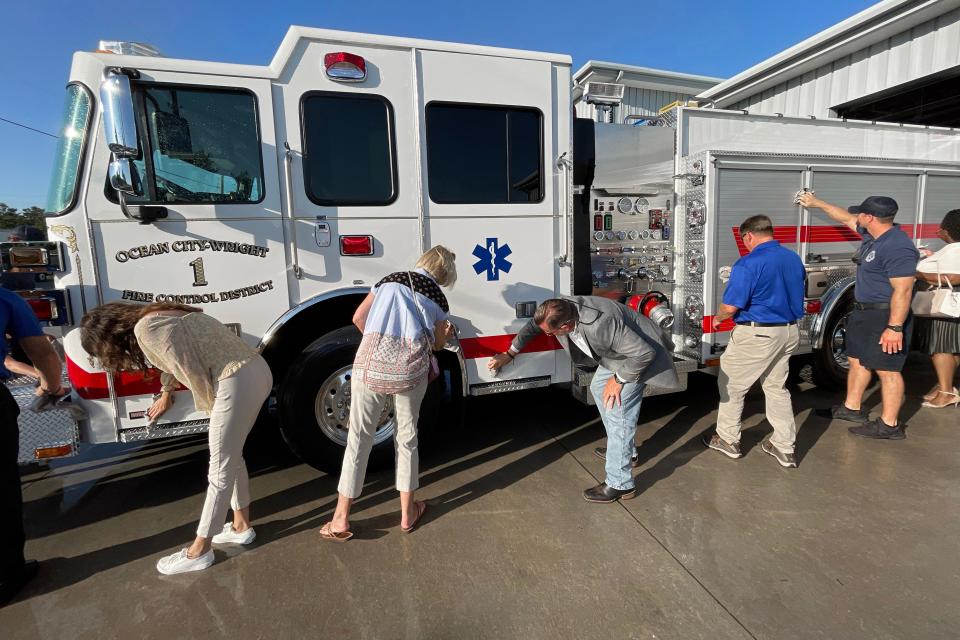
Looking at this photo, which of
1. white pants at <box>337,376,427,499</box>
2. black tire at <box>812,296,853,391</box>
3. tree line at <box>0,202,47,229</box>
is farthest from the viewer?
tree line at <box>0,202,47,229</box>

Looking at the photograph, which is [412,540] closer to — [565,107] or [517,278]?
[517,278]

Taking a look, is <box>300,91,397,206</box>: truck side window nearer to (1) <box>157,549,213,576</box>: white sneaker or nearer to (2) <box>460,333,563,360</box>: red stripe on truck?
(2) <box>460,333,563,360</box>: red stripe on truck

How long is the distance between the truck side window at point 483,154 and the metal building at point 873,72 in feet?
18.6

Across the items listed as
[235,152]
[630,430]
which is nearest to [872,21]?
[630,430]

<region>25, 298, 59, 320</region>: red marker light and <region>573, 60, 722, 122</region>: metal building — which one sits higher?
<region>573, 60, 722, 122</region>: metal building

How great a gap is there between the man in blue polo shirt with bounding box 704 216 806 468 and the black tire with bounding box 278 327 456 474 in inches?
85.1

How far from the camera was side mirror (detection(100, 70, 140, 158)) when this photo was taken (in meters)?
2.44

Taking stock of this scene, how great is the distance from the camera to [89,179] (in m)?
2.81

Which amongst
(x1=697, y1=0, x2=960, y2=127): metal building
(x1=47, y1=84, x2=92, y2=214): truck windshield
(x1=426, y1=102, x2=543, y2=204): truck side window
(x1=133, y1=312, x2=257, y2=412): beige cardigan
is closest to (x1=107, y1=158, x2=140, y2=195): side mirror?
(x1=47, y1=84, x2=92, y2=214): truck windshield

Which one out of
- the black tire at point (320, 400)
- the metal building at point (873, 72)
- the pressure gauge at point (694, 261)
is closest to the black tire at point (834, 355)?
the pressure gauge at point (694, 261)

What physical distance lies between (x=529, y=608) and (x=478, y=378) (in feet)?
5.14

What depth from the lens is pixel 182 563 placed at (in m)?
2.54

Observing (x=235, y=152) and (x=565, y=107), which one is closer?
(x=235, y=152)

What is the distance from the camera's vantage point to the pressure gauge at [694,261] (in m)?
4.05
